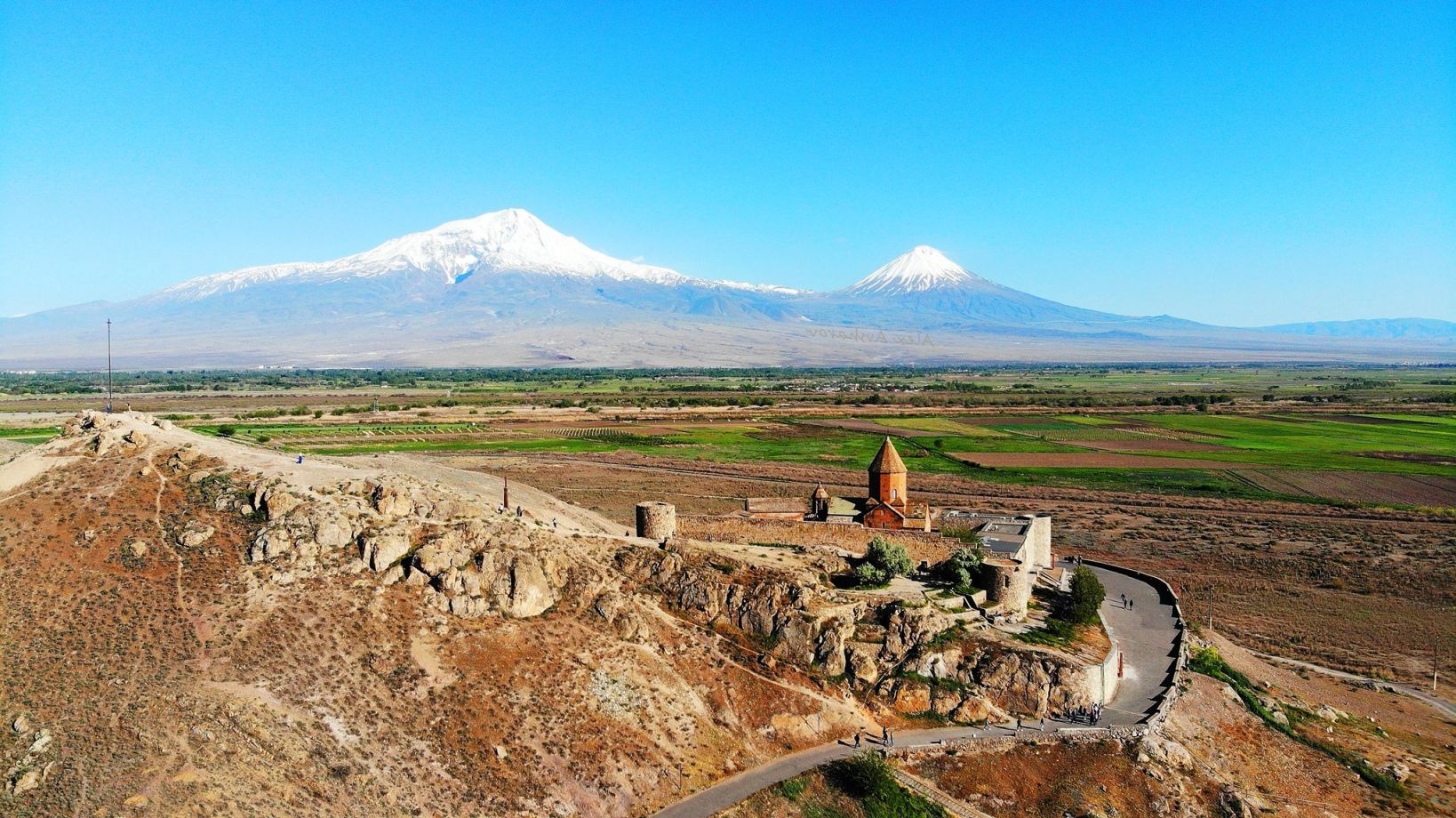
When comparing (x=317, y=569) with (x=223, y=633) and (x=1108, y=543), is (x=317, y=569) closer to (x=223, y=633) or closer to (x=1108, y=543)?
(x=223, y=633)

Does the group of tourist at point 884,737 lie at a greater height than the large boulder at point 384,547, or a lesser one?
lesser

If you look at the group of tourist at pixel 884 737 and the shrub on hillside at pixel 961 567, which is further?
the shrub on hillside at pixel 961 567

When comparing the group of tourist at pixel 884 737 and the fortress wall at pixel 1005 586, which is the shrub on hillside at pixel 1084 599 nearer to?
the fortress wall at pixel 1005 586

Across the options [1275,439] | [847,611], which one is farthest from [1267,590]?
[1275,439]

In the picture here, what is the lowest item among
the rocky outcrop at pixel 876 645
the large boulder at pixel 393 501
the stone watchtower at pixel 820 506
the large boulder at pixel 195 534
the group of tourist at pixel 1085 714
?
the group of tourist at pixel 1085 714

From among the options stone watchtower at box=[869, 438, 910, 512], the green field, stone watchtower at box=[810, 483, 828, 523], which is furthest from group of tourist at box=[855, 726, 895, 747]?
the green field

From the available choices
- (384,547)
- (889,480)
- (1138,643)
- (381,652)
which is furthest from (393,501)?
(1138,643)

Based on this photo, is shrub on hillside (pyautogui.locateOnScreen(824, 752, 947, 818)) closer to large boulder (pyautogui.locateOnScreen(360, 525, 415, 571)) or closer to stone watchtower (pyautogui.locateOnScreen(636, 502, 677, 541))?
stone watchtower (pyautogui.locateOnScreen(636, 502, 677, 541))

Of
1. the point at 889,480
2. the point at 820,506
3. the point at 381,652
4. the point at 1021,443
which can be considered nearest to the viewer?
the point at 381,652

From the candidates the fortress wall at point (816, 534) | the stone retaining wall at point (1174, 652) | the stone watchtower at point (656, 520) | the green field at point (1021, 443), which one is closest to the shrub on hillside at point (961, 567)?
the fortress wall at point (816, 534)

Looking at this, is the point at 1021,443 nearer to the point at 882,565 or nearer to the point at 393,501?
the point at 882,565
